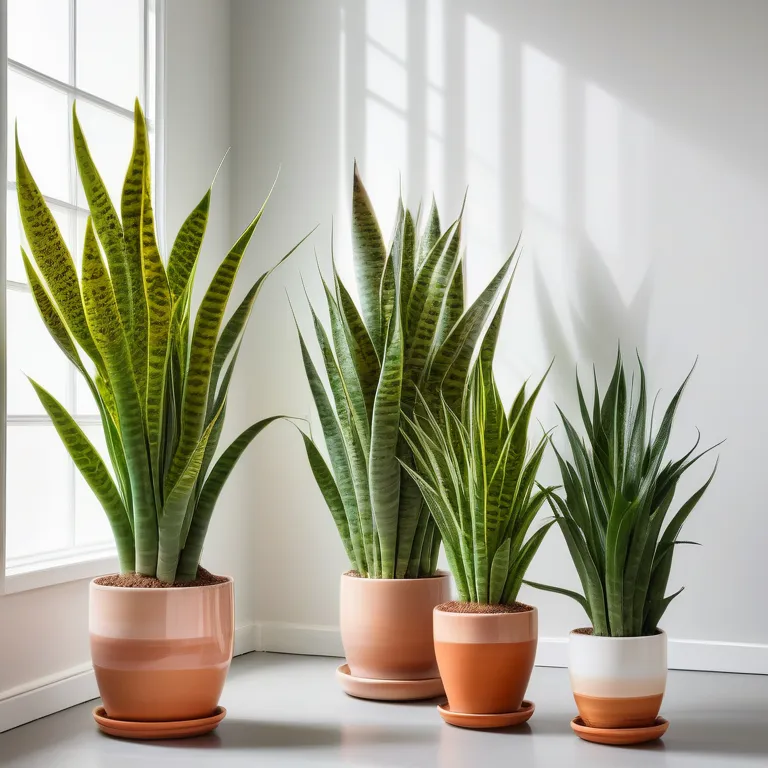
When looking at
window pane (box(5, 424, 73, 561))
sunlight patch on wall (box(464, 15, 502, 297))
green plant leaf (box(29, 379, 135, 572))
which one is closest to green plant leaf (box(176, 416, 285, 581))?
green plant leaf (box(29, 379, 135, 572))

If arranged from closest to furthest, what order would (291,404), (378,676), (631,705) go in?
1. (631,705)
2. (378,676)
3. (291,404)

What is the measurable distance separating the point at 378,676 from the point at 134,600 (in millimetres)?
638

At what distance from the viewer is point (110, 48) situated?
7.99 ft

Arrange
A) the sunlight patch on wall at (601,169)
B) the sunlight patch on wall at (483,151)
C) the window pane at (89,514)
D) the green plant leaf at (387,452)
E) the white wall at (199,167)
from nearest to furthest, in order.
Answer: the green plant leaf at (387,452)
the white wall at (199,167)
the window pane at (89,514)
the sunlight patch on wall at (601,169)
the sunlight patch on wall at (483,151)

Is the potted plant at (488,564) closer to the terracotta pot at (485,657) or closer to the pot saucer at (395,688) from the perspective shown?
the terracotta pot at (485,657)

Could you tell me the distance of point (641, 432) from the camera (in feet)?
6.14

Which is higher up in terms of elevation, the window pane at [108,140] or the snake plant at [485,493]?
the window pane at [108,140]

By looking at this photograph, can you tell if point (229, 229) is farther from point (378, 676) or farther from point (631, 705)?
point (631, 705)

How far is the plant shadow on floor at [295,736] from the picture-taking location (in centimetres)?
182

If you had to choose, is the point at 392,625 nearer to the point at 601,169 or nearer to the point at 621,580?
the point at 621,580

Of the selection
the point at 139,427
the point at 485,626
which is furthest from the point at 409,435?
the point at 139,427

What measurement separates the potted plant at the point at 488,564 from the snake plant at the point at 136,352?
19.7 inches

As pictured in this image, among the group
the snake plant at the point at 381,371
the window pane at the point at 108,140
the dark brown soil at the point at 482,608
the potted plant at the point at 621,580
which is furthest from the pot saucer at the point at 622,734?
the window pane at the point at 108,140

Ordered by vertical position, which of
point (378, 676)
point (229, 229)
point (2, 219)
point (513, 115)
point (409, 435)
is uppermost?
point (513, 115)
